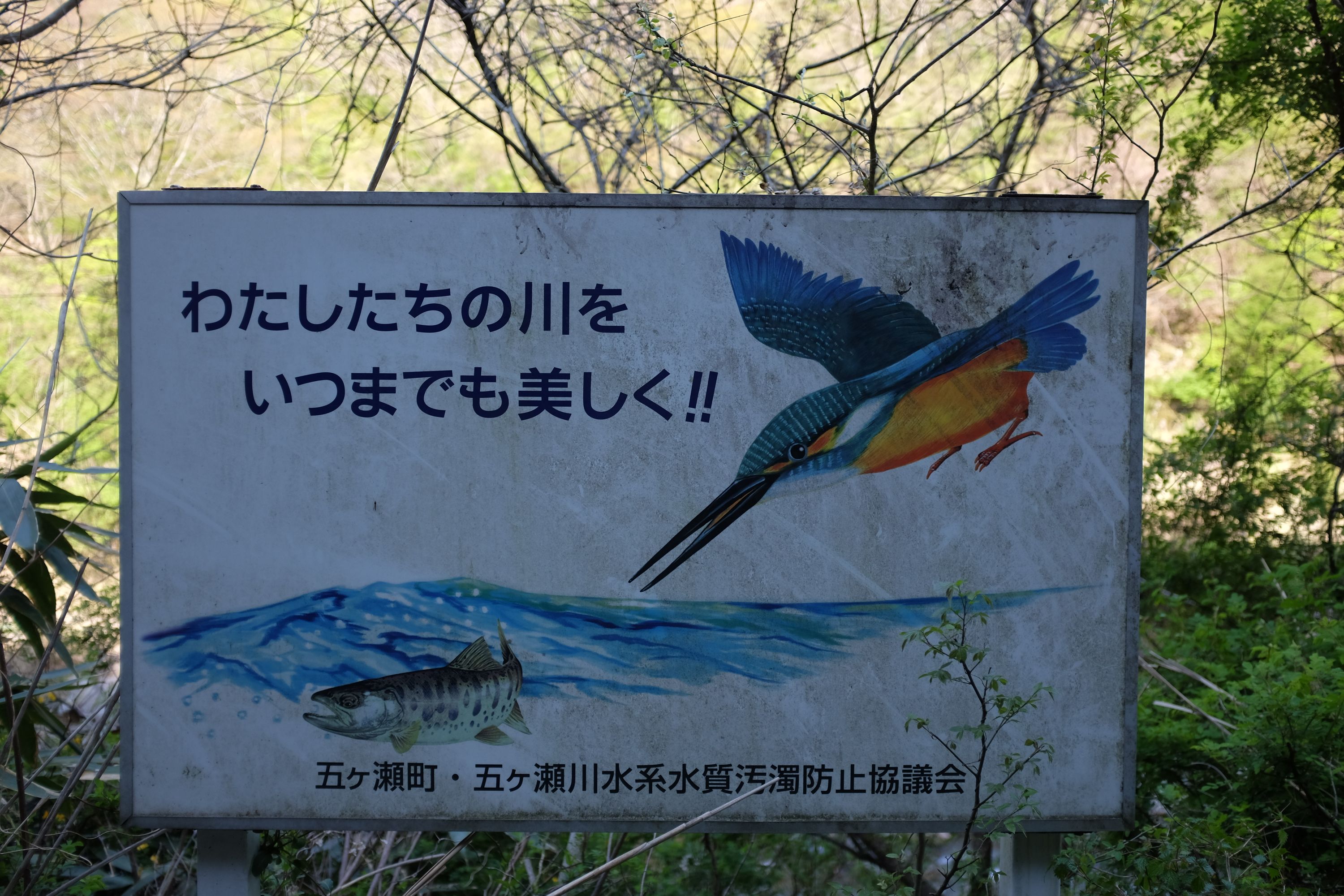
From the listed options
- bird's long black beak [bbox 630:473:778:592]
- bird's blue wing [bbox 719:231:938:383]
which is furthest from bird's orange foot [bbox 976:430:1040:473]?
bird's long black beak [bbox 630:473:778:592]

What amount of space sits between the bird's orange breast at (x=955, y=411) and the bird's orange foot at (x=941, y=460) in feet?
0.04

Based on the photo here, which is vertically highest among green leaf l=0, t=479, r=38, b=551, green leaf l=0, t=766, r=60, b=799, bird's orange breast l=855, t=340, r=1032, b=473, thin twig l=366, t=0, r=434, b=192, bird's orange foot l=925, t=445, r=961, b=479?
thin twig l=366, t=0, r=434, b=192

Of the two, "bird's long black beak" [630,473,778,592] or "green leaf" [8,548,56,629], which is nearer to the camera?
"bird's long black beak" [630,473,778,592]

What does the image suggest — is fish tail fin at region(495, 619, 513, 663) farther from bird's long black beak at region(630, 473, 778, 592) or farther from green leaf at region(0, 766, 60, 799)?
green leaf at region(0, 766, 60, 799)

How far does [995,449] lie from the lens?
8.43 ft

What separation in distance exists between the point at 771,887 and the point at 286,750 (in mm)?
2613

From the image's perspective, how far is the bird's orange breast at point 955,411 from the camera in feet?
8.44

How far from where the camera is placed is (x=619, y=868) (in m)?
3.96

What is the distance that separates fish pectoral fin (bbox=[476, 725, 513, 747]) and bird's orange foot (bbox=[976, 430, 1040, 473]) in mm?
1412

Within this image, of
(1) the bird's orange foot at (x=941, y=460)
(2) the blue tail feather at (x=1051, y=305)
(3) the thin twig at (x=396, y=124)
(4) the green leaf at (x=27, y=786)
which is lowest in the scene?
(4) the green leaf at (x=27, y=786)

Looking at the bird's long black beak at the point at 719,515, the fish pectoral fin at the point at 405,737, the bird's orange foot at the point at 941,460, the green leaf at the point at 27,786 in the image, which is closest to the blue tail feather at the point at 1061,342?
the bird's orange foot at the point at 941,460

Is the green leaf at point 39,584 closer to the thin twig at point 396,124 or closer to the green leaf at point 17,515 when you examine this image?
the green leaf at point 17,515

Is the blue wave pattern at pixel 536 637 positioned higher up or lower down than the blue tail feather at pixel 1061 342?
lower down

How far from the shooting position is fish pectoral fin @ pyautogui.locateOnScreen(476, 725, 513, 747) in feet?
8.39
